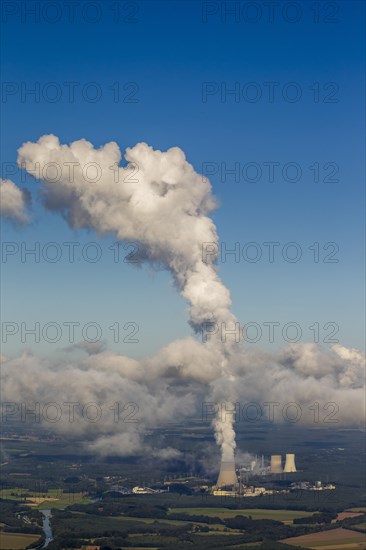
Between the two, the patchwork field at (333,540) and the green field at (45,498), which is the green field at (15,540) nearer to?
the green field at (45,498)

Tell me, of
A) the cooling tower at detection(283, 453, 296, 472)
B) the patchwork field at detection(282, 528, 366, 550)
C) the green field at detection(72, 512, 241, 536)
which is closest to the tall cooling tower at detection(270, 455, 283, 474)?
the cooling tower at detection(283, 453, 296, 472)

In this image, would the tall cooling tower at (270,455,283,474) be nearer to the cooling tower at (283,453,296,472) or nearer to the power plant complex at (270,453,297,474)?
the power plant complex at (270,453,297,474)

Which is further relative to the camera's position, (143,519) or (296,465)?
(296,465)

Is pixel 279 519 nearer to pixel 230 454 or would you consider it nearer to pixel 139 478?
pixel 230 454

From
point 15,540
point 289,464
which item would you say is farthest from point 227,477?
point 15,540

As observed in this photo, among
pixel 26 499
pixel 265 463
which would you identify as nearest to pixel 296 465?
pixel 265 463

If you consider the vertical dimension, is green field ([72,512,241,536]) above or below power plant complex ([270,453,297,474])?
below

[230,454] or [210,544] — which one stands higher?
[230,454]
